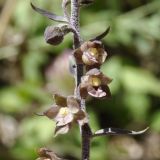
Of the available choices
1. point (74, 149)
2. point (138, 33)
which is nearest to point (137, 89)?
point (138, 33)

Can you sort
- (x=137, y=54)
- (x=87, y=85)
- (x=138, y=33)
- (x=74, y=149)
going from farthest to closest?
(x=137, y=54), (x=138, y=33), (x=74, y=149), (x=87, y=85)

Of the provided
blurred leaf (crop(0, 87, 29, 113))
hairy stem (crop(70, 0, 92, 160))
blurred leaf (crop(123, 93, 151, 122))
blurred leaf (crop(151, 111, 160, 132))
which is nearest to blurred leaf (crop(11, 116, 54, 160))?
blurred leaf (crop(0, 87, 29, 113))

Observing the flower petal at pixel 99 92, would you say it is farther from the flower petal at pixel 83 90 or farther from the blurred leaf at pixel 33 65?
the blurred leaf at pixel 33 65

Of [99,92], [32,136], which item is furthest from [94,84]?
[32,136]

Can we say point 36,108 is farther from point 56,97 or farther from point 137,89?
point 56,97

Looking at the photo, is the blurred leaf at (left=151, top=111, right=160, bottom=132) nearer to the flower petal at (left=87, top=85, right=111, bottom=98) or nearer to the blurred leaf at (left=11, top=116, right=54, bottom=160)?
the blurred leaf at (left=11, top=116, right=54, bottom=160)

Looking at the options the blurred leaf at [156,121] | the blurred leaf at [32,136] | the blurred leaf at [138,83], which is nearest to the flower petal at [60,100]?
the blurred leaf at [32,136]

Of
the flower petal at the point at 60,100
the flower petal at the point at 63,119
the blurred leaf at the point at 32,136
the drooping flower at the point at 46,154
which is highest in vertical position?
the flower petal at the point at 60,100

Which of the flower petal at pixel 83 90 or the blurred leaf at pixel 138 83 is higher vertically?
the flower petal at pixel 83 90

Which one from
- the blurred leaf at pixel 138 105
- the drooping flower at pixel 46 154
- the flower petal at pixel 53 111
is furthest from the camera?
the blurred leaf at pixel 138 105
